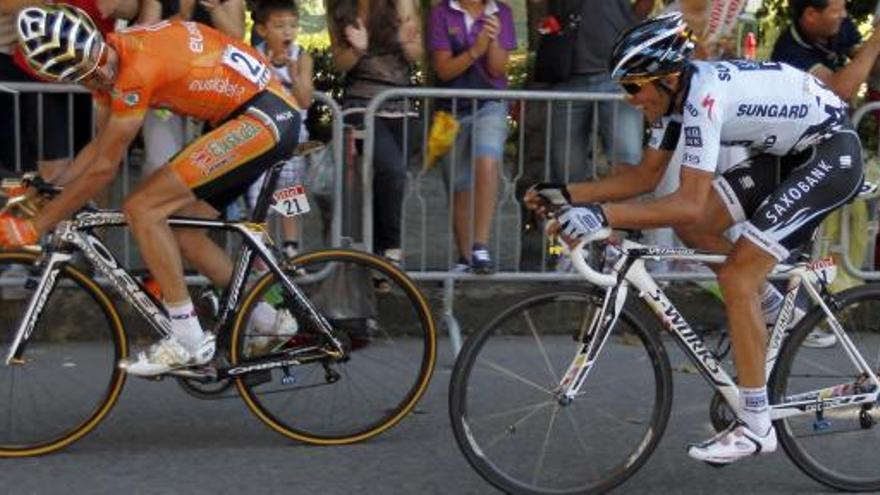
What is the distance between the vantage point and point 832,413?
5184mm

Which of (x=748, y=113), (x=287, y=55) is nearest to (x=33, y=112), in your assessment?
(x=287, y=55)

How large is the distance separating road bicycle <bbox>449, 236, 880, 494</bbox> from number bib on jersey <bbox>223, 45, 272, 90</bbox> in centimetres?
137

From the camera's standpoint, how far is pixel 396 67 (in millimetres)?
7379

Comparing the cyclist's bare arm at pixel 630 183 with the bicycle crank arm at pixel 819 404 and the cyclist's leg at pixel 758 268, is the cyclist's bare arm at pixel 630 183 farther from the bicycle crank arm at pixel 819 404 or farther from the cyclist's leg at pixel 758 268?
the bicycle crank arm at pixel 819 404

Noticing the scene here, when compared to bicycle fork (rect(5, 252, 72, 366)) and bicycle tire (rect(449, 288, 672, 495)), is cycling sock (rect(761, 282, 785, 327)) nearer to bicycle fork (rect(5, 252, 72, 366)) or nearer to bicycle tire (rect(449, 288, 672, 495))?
bicycle tire (rect(449, 288, 672, 495))

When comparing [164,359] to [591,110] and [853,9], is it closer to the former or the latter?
[591,110]

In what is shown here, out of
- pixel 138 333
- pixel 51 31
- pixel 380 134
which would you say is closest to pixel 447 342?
pixel 380 134

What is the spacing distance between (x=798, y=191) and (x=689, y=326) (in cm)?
62

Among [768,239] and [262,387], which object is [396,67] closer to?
[262,387]

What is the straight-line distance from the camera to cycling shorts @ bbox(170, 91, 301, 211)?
17.5 feet

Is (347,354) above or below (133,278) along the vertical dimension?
below

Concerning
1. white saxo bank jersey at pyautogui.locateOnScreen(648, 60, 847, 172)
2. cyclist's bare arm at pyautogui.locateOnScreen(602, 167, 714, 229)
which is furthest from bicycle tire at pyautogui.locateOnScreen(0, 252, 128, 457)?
white saxo bank jersey at pyautogui.locateOnScreen(648, 60, 847, 172)

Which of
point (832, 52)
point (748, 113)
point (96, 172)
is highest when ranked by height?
point (748, 113)

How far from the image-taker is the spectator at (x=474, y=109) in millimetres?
7203
